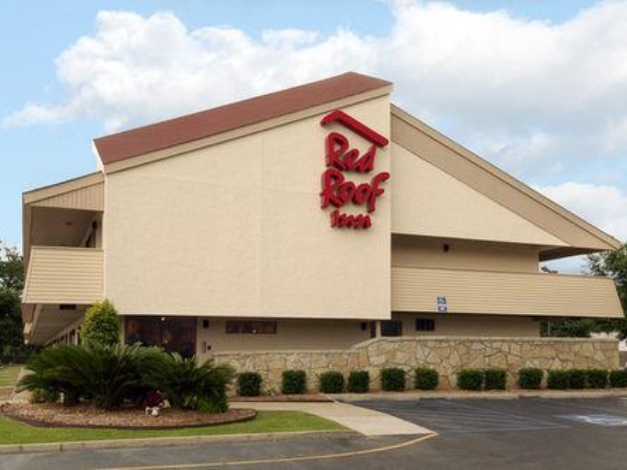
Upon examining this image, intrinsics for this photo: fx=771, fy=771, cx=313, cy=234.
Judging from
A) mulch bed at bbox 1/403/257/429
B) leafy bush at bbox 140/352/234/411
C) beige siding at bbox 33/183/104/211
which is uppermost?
beige siding at bbox 33/183/104/211

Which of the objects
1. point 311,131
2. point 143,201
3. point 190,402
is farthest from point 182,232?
point 190,402

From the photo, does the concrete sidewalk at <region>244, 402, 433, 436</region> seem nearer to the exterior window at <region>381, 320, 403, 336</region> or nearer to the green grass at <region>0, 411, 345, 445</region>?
the green grass at <region>0, 411, 345, 445</region>

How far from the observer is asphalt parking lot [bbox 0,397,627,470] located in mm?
12539

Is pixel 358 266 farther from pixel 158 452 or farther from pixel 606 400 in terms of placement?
pixel 158 452

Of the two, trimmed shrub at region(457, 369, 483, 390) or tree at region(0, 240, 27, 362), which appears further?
tree at region(0, 240, 27, 362)

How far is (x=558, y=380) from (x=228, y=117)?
15.0m

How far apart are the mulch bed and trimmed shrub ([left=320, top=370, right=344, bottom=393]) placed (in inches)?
245

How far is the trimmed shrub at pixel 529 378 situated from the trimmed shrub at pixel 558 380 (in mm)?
462

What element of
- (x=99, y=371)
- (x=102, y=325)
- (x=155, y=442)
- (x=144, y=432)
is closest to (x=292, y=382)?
(x=102, y=325)

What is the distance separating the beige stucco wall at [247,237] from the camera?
24.4m

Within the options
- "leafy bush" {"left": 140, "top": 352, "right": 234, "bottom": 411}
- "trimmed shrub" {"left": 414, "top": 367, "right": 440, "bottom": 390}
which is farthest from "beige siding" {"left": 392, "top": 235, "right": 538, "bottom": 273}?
"leafy bush" {"left": 140, "top": 352, "right": 234, "bottom": 411}

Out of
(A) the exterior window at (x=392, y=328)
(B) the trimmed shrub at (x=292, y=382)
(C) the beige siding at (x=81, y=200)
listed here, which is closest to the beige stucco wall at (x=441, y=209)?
(A) the exterior window at (x=392, y=328)

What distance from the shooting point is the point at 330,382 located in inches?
960

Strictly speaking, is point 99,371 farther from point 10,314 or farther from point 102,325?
point 10,314
